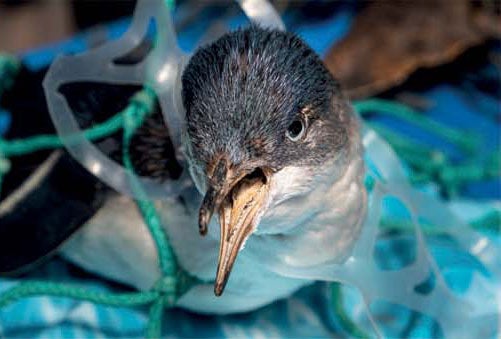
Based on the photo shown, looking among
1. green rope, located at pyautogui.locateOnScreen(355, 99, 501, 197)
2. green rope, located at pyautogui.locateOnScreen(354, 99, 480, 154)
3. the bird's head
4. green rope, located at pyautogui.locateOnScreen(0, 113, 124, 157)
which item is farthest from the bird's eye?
green rope, located at pyautogui.locateOnScreen(354, 99, 480, 154)

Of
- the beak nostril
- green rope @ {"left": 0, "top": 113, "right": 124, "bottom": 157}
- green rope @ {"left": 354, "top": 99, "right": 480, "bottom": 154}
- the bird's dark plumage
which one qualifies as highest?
the bird's dark plumage

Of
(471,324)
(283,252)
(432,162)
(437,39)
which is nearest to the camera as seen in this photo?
(283,252)

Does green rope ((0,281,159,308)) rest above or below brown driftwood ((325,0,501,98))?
above

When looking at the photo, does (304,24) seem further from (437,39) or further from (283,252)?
(283,252)

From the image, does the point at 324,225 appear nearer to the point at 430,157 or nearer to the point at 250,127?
the point at 250,127

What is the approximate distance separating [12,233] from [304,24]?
69cm

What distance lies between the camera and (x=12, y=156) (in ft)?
2.35

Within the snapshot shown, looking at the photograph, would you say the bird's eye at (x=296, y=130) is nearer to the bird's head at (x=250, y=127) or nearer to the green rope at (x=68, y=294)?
the bird's head at (x=250, y=127)

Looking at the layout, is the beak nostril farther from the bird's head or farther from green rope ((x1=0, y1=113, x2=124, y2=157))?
green rope ((x1=0, y1=113, x2=124, y2=157))

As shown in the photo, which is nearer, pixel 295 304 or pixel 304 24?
pixel 295 304

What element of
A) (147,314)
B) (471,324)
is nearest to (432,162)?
(471,324)

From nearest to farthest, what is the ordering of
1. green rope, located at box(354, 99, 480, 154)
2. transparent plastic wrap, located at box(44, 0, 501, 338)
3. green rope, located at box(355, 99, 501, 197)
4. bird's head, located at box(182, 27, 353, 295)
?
bird's head, located at box(182, 27, 353, 295) < transparent plastic wrap, located at box(44, 0, 501, 338) < green rope, located at box(355, 99, 501, 197) < green rope, located at box(354, 99, 480, 154)

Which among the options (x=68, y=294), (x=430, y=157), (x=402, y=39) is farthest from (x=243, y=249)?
(x=402, y=39)

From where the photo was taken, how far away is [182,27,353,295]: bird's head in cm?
45
